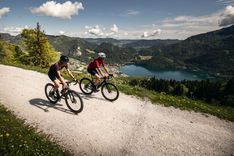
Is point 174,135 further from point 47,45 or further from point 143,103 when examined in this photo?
point 47,45

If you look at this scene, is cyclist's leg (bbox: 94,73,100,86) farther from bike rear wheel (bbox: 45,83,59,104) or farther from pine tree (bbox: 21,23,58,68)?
pine tree (bbox: 21,23,58,68)

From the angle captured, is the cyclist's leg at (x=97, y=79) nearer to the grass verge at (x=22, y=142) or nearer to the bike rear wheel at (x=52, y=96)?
the bike rear wheel at (x=52, y=96)

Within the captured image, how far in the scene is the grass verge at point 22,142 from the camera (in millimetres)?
6635

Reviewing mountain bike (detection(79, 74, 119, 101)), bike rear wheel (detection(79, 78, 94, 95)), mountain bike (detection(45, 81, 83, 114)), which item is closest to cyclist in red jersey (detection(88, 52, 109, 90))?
mountain bike (detection(79, 74, 119, 101))

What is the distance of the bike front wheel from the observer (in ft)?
45.6

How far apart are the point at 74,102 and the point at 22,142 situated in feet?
14.6

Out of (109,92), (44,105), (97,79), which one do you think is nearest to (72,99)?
(44,105)

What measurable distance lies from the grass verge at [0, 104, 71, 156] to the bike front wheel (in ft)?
19.9

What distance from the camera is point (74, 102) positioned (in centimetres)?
1142

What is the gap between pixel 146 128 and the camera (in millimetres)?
10336

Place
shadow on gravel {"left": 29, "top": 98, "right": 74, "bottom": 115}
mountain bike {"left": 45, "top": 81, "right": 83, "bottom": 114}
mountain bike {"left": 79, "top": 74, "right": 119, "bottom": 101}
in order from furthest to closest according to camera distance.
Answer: mountain bike {"left": 79, "top": 74, "right": 119, "bottom": 101}, shadow on gravel {"left": 29, "top": 98, "right": 74, "bottom": 115}, mountain bike {"left": 45, "top": 81, "right": 83, "bottom": 114}

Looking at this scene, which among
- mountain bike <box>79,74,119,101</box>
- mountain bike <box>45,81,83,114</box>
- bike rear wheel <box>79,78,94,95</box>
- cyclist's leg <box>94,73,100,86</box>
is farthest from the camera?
bike rear wheel <box>79,78,94,95</box>

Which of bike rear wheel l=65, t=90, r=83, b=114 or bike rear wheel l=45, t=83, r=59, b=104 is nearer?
bike rear wheel l=65, t=90, r=83, b=114

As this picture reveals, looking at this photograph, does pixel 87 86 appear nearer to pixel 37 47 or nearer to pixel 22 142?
pixel 22 142
